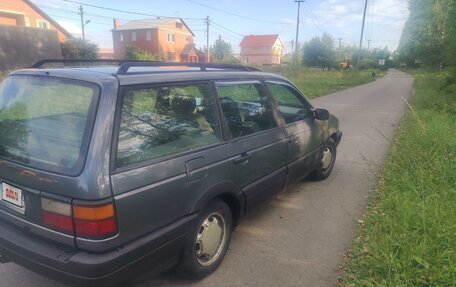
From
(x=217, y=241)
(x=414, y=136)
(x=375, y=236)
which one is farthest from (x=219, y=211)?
(x=414, y=136)

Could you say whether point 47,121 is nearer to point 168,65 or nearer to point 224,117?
point 168,65

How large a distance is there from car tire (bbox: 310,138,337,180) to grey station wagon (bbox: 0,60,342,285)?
2187 mm

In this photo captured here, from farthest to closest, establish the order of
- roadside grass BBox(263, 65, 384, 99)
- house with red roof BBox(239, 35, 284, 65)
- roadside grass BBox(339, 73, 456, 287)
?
house with red roof BBox(239, 35, 284, 65), roadside grass BBox(263, 65, 384, 99), roadside grass BBox(339, 73, 456, 287)

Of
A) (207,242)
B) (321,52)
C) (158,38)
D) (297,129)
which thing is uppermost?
(158,38)

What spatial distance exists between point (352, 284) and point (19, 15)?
4168 cm

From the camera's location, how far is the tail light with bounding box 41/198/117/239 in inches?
81.5

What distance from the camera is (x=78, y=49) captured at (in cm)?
2912

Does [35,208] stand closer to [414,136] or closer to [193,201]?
[193,201]

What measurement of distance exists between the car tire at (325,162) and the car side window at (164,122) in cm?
266

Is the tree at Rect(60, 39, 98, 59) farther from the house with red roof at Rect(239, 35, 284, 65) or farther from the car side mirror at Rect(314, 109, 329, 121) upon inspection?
the house with red roof at Rect(239, 35, 284, 65)

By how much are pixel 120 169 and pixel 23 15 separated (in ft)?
134

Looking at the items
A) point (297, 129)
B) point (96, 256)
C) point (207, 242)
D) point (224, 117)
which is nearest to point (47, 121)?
point (96, 256)

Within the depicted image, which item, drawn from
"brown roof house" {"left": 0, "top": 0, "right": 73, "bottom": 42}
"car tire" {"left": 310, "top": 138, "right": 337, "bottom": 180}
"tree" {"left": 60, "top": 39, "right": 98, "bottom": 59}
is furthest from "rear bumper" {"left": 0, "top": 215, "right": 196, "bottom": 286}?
"brown roof house" {"left": 0, "top": 0, "right": 73, "bottom": 42}

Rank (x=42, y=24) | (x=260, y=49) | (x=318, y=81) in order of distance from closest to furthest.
A: (x=318, y=81), (x=42, y=24), (x=260, y=49)
